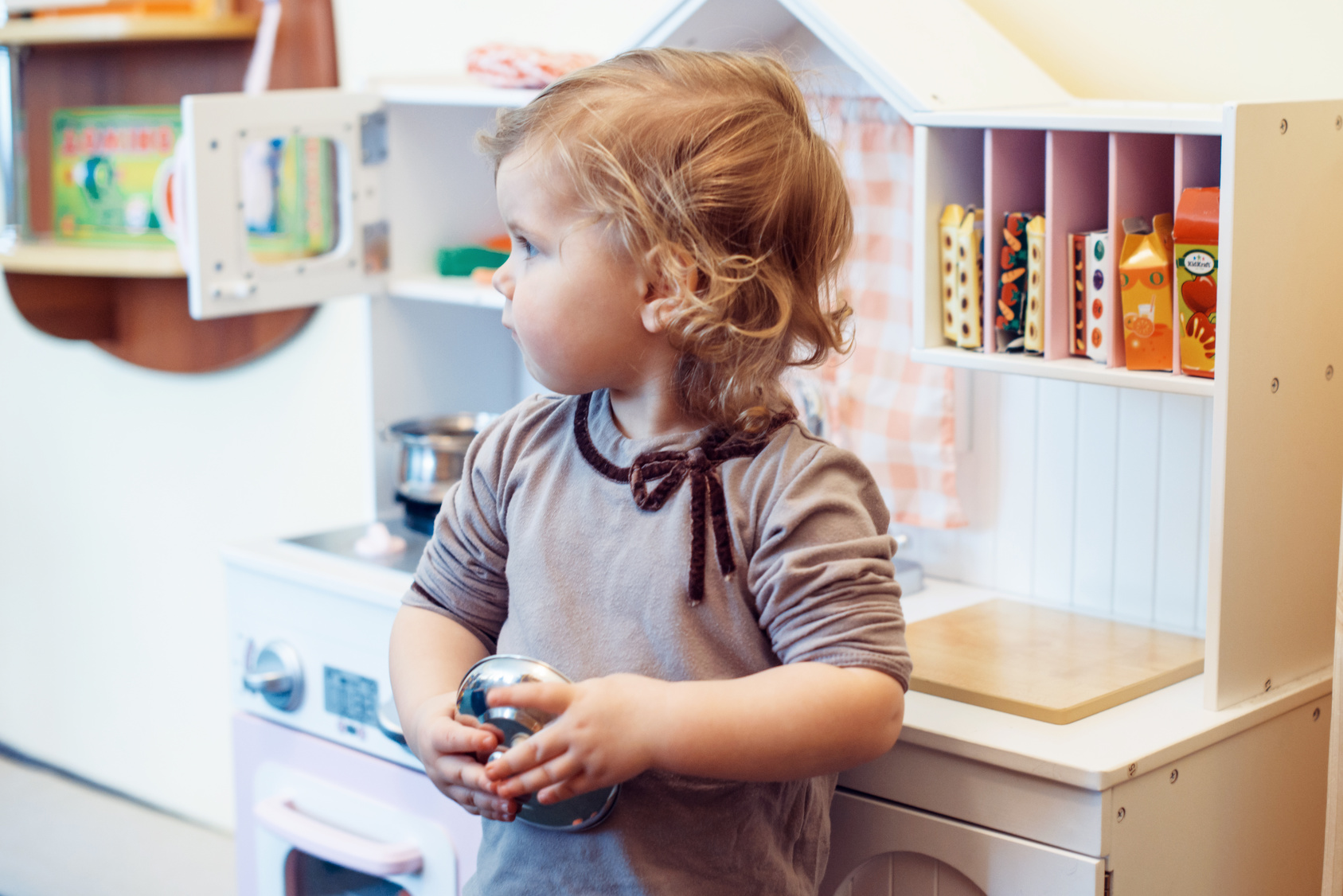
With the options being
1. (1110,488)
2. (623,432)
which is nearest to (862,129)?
(1110,488)

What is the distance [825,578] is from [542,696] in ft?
0.62

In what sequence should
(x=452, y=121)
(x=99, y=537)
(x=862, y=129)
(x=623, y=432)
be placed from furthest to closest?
(x=99, y=537), (x=452, y=121), (x=862, y=129), (x=623, y=432)

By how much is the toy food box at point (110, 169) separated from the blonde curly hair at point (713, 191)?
1.43m

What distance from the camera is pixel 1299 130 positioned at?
1.07m

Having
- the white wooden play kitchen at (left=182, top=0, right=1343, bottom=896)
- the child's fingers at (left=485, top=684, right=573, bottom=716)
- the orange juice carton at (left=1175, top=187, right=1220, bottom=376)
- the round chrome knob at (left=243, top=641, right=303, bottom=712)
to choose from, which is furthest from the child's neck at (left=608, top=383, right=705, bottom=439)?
the round chrome knob at (left=243, top=641, right=303, bottom=712)

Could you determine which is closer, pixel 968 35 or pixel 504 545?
pixel 504 545

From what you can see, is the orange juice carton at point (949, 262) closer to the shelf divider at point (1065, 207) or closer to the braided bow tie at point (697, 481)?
the shelf divider at point (1065, 207)

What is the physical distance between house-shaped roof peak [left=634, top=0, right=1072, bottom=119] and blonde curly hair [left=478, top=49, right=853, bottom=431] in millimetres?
310

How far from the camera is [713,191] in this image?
2.84 ft

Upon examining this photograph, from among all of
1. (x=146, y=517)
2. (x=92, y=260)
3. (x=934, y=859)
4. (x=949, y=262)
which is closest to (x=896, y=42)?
(x=949, y=262)

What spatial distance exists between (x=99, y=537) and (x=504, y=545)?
186 centimetres

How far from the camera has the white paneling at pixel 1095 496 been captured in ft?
4.56

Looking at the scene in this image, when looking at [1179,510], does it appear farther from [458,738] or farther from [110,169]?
[110,169]

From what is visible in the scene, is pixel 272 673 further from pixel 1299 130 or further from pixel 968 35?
pixel 1299 130
